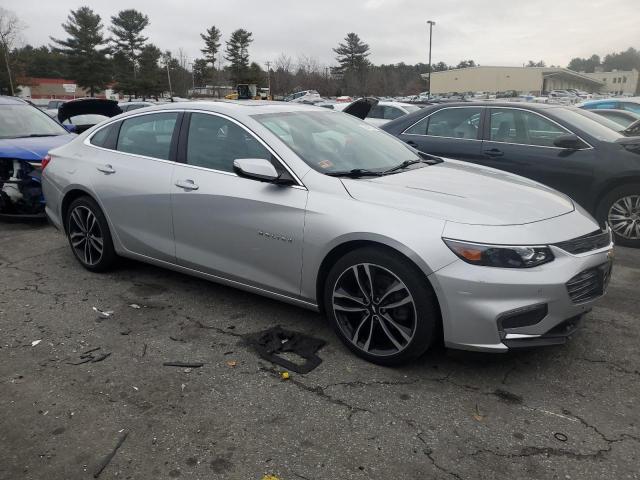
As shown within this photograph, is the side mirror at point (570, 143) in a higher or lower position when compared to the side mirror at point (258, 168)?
lower

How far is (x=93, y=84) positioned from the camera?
205 feet

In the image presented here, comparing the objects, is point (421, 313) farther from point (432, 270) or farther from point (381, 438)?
point (381, 438)

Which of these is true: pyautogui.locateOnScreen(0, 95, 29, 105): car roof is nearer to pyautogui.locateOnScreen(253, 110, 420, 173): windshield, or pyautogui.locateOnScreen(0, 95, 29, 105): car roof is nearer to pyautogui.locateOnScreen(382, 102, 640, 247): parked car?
pyautogui.locateOnScreen(253, 110, 420, 173): windshield

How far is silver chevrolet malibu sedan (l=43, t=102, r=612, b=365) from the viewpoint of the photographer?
9.46ft

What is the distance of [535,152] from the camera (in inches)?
238

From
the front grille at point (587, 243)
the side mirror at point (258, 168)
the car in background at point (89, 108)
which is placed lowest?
the front grille at point (587, 243)

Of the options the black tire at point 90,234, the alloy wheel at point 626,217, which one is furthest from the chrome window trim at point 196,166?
the alloy wheel at point 626,217

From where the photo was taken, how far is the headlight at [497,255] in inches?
112

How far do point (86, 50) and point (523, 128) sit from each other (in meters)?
66.3

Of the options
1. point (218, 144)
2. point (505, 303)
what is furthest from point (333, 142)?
point (505, 303)

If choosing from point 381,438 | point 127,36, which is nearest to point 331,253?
point 381,438

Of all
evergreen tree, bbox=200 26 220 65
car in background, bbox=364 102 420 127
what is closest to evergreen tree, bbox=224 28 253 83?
evergreen tree, bbox=200 26 220 65

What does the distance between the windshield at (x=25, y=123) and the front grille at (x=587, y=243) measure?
6983 millimetres

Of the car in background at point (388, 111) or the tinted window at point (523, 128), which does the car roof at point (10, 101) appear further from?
the car in background at point (388, 111)
